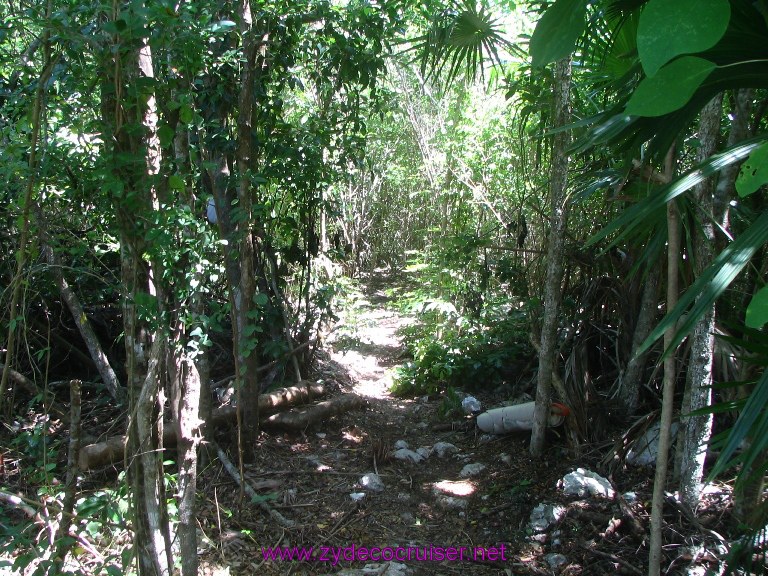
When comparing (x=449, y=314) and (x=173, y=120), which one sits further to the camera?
(x=449, y=314)

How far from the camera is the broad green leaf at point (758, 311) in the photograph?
1.76ft

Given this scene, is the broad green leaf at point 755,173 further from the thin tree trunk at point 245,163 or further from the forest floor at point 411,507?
the thin tree trunk at point 245,163

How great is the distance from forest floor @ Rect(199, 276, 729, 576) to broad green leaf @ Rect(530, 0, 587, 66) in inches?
111

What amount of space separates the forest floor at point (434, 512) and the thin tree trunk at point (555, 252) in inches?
12.5

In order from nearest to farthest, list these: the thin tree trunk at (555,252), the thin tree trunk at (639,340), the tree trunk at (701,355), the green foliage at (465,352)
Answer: the tree trunk at (701,355) → the thin tree trunk at (555,252) → the thin tree trunk at (639,340) → the green foliage at (465,352)

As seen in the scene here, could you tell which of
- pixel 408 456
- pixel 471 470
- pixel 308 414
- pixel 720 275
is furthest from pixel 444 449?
pixel 720 275

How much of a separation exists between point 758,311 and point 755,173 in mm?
173

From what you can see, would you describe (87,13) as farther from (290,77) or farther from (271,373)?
(271,373)

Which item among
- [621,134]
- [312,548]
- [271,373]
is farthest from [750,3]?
[271,373]

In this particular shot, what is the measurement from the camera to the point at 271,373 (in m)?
5.43

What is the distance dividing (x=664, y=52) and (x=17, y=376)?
440 cm

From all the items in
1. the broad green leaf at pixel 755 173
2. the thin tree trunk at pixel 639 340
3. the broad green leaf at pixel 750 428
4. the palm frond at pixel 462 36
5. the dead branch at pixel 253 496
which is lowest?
the dead branch at pixel 253 496

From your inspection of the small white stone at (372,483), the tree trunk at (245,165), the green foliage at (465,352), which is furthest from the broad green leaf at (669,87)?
the green foliage at (465,352)

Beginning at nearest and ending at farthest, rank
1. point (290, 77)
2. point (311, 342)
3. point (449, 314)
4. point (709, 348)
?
point (709, 348) < point (290, 77) < point (311, 342) < point (449, 314)
